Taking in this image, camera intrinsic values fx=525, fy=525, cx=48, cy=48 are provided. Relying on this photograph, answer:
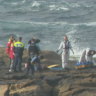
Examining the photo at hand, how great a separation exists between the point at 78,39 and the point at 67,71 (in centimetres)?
2527

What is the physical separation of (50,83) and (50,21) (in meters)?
40.8

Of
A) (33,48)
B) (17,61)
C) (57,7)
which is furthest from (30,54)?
(57,7)

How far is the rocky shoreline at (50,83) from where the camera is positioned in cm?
1959

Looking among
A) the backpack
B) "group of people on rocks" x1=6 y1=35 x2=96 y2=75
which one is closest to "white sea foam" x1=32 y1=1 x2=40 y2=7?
"group of people on rocks" x1=6 y1=35 x2=96 y2=75

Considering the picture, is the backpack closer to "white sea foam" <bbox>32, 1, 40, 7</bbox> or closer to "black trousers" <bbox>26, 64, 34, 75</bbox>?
"black trousers" <bbox>26, 64, 34, 75</bbox>

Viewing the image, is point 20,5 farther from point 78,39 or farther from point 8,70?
point 8,70

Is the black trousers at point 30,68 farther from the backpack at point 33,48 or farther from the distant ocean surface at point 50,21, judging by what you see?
the distant ocean surface at point 50,21

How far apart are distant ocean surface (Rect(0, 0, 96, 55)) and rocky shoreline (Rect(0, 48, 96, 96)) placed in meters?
17.1

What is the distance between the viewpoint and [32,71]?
73.6ft

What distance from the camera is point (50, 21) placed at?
202 ft

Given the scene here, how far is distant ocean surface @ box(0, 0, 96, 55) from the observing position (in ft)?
157

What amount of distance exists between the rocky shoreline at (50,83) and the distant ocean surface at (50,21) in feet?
56.1

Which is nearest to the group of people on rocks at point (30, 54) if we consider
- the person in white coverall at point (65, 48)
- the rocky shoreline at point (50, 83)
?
the person in white coverall at point (65, 48)

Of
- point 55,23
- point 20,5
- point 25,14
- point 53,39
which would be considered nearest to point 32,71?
point 53,39
